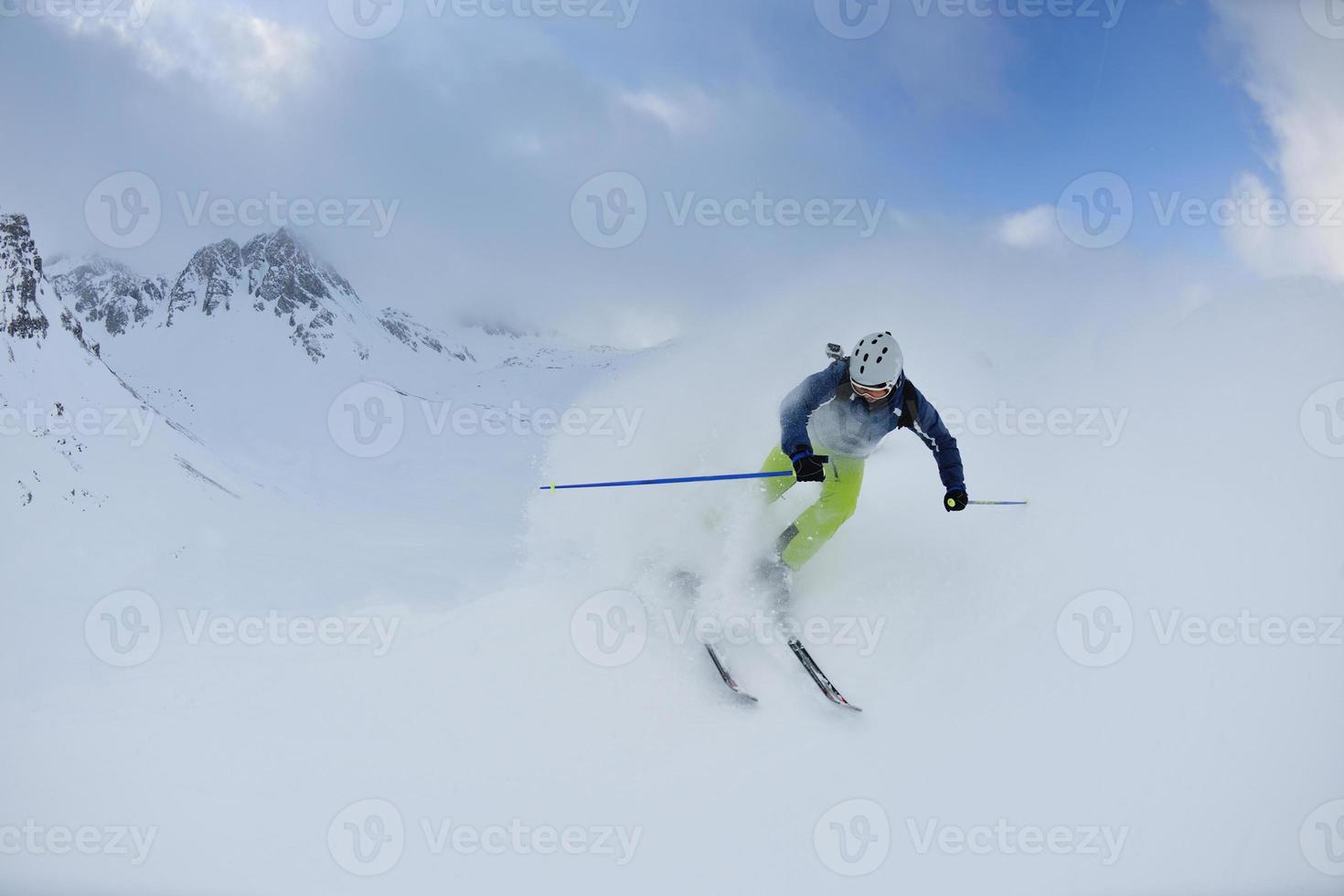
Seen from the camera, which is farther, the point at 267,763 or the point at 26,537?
the point at 26,537

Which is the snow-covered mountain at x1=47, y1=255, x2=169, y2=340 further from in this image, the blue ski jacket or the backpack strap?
the backpack strap

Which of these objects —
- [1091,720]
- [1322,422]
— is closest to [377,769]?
[1091,720]

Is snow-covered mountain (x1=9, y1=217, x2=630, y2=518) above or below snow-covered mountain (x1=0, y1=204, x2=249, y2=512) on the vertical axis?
above

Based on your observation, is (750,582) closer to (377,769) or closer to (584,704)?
(584,704)

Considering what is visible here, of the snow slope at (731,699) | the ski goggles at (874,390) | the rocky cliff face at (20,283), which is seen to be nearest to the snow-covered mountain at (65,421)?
the rocky cliff face at (20,283)

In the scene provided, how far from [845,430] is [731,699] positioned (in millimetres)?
2032

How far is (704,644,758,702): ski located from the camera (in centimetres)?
438

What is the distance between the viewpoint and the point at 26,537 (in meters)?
5.97

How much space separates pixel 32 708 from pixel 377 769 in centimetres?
272

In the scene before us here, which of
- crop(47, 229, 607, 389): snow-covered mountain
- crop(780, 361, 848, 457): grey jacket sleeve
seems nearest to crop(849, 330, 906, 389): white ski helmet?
crop(780, 361, 848, 457): grey jacket sleeve

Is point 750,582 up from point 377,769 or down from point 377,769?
up

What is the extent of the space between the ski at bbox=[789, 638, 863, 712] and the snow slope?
10 centimetres

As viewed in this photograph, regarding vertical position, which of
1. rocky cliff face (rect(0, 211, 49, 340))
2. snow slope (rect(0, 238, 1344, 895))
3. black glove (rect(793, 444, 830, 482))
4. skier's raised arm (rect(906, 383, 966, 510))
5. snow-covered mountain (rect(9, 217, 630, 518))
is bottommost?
snow slope (rect(0, 238, 1344, 895))

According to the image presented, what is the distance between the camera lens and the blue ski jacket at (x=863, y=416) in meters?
4.34
